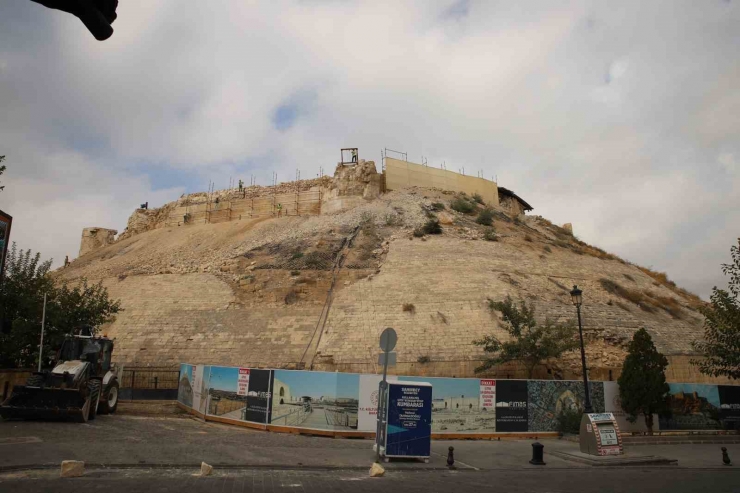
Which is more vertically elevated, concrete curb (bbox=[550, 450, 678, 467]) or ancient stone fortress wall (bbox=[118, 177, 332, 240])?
ancient stone fortress wall (bbox=[118, 177, 332, 240])

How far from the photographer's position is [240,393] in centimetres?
1452

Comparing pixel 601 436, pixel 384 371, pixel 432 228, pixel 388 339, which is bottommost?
pixel 601 436

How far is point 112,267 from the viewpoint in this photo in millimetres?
37781

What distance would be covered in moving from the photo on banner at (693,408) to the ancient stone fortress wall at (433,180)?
104 ft

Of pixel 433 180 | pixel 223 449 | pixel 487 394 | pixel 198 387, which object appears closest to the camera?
pixel 223 449

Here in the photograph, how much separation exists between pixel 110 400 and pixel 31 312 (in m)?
4.90

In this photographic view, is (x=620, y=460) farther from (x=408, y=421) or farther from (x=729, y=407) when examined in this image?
(x=729, y=407)

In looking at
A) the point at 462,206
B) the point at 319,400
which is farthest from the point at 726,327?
the point at 462,206

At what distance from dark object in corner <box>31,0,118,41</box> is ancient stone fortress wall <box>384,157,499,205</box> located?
140ft

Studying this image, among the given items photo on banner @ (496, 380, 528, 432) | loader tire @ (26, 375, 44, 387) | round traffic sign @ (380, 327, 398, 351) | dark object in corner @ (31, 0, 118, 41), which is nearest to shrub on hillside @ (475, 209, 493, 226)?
photo on banner @ (496, 380, 528, 432)

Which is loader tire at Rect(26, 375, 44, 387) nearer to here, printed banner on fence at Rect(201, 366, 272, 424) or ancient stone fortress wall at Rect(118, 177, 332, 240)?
printed banner on fence at Rect(201, 366, 272, 424)

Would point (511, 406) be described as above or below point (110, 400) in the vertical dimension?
above

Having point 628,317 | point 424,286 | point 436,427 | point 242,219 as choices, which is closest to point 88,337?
point 436,427

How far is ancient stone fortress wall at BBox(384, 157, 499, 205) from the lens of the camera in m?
45.9
